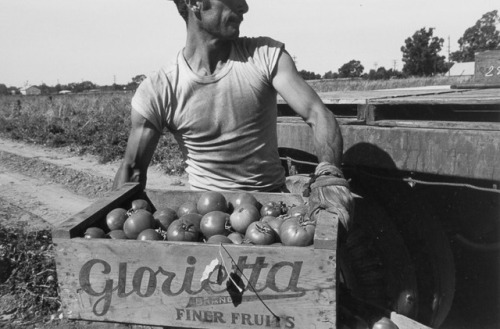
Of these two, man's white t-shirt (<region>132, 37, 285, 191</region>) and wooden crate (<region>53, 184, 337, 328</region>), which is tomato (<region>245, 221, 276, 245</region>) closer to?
wooden crate (<region>53, 184, 337, 328</region>)

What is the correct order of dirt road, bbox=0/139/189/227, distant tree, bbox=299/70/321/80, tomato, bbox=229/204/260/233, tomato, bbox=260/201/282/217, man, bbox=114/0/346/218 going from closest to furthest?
1. tomato, bbox=229/204/260/233
2. tomato, bbox=260/201/282/217
3. man, bbox=114/0/346/218
4. dirt road, bbox=0/139/189/227
5. distant tree, bbox=299/70/321/80

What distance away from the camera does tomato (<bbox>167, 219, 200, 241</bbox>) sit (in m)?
2.55

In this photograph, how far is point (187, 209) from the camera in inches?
121

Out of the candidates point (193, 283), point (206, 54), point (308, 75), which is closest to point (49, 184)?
point (206, 54)

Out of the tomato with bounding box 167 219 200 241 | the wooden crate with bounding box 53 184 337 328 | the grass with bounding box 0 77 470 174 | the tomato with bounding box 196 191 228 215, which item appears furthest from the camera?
the grass with bounding box 0 77 470 174

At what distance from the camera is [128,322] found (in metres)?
2.32

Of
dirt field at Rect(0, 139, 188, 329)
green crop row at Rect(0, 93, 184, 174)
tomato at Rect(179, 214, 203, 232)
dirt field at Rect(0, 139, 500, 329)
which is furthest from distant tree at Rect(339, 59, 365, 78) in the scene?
tomato at Rect(179, 214, 203, 232)

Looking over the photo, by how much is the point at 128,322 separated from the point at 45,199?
28.8ft

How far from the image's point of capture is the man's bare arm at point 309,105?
114 inches

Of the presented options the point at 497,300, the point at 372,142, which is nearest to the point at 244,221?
the point at 372,142

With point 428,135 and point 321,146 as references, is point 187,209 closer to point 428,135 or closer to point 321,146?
point 321,146

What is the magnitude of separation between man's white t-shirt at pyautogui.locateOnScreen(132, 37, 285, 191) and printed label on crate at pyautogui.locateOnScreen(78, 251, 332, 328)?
114cm

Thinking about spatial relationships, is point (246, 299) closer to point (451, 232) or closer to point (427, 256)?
point (427, 256)

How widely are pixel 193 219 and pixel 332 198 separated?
0.79 meters
